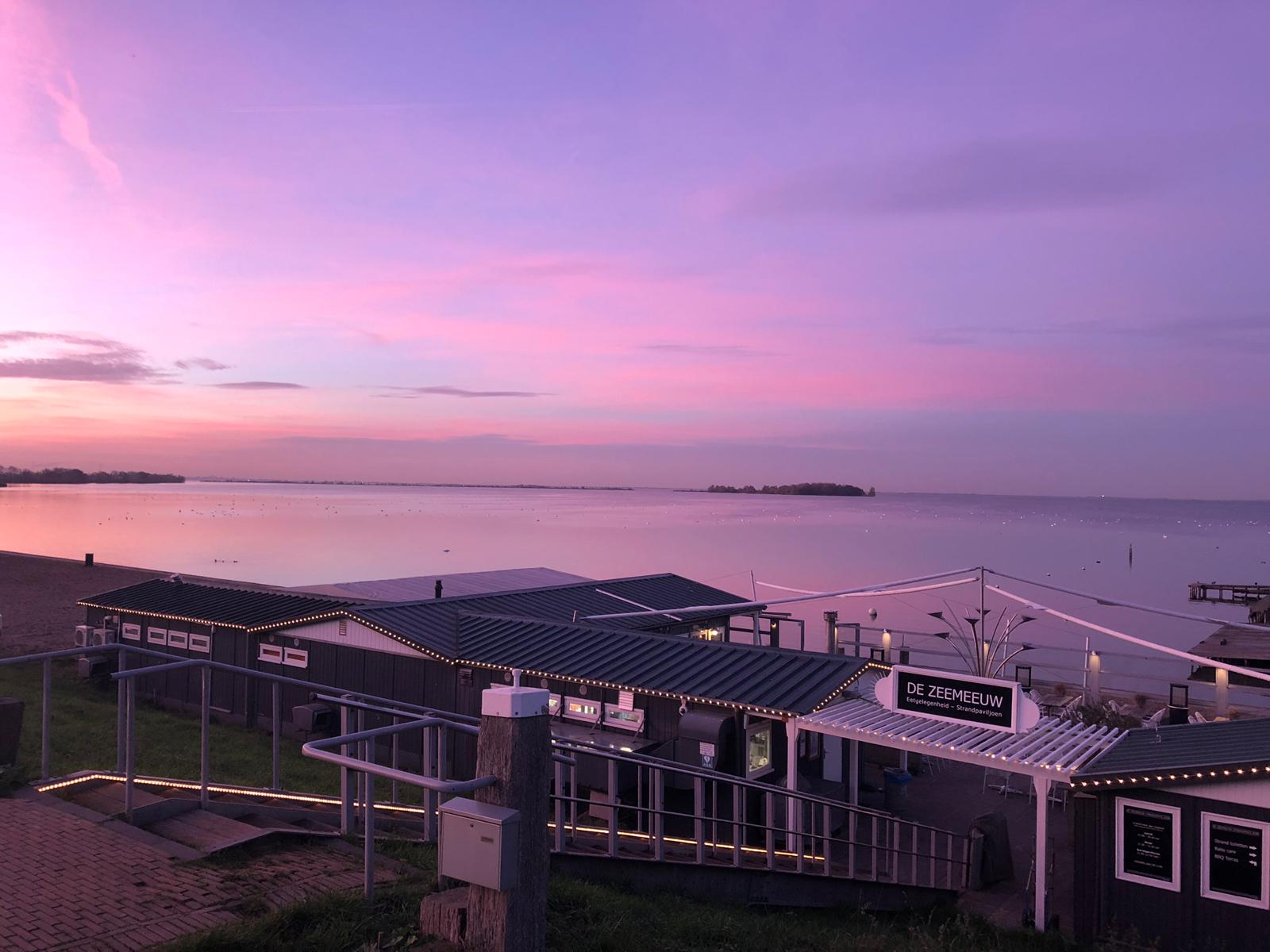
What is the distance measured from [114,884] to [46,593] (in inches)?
1988

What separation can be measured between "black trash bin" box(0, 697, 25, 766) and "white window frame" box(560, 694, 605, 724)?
10.4m

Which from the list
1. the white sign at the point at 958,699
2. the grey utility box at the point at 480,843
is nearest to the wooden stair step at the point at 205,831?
the grey utility box at the point at 480,843

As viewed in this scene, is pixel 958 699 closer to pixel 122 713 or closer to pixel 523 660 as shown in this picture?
pixel 523 660

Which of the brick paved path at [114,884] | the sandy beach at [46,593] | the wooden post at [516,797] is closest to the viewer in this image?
the wooden post at [516,797]

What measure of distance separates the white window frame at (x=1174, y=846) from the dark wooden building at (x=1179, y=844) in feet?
0.03

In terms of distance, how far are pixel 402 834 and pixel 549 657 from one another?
973 cm

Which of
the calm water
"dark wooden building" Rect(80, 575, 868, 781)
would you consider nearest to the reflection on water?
the calm water

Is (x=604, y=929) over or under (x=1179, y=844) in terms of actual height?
over

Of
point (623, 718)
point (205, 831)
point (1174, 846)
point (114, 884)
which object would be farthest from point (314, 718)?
point (1174, 846)

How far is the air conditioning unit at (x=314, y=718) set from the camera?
15.5 metres

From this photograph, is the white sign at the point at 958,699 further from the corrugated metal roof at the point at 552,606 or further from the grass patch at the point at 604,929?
the corrugated metal roof at the point at 552,606

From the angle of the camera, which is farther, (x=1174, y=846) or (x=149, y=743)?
(x=149, y=743)

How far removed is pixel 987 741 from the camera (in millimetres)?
13898

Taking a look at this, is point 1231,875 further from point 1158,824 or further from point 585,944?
point 585,944
